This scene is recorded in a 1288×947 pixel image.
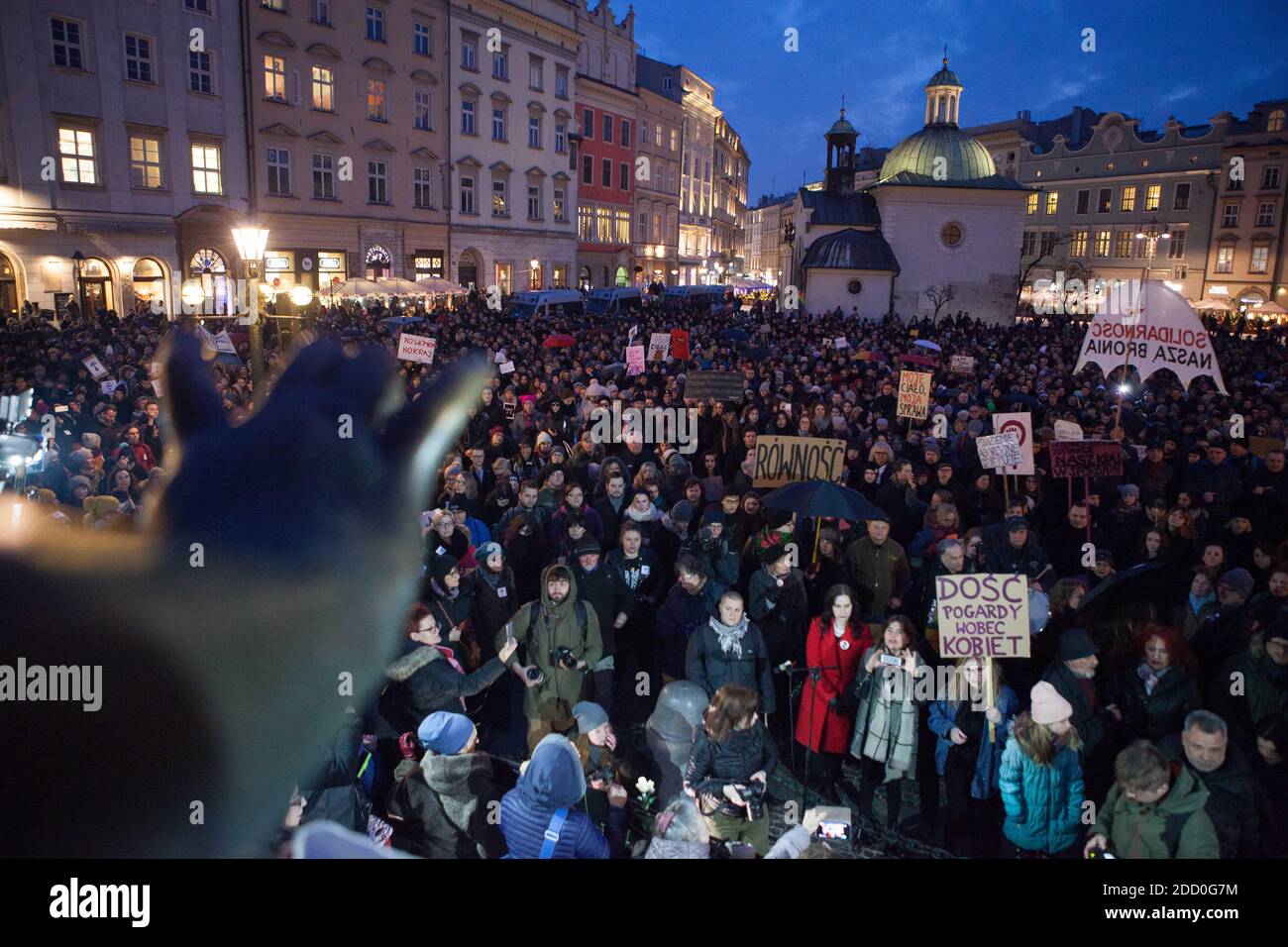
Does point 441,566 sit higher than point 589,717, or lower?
higher

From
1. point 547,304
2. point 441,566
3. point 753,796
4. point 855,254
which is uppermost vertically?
point 855,254

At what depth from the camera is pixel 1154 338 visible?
10.6m

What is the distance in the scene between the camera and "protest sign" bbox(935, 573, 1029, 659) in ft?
16.3

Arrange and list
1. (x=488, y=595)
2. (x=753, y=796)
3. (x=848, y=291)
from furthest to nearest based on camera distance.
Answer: (x=848, y=291)
(x=488, y=595)
(x=753, y=796)

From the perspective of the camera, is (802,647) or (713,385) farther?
(713,385)

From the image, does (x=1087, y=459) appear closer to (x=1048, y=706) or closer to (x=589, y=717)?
(x=1048, y=706)

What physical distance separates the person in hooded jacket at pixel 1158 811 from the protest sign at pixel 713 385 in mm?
8665

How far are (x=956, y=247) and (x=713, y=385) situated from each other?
32.7 meters

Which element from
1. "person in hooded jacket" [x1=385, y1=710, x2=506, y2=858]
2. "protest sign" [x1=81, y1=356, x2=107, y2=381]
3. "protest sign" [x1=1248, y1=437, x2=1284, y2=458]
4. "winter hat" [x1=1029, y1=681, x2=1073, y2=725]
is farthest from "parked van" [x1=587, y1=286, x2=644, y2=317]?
"person in hooded jacket" [x1=385, y1=710, x2=506, y2=858]

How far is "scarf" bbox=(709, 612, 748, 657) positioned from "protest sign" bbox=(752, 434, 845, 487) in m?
3.19

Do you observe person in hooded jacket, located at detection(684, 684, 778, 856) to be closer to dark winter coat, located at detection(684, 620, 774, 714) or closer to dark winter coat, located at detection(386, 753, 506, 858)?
dark winter coat, located at detection(684, 620, 774, 714)

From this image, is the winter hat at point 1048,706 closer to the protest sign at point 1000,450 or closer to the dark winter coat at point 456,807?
the dark winter coat at point 456,807

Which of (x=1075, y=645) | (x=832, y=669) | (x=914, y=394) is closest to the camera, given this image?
(x=1075, y=645)

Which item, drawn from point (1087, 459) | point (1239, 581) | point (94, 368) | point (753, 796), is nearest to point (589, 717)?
point (753, 796)
